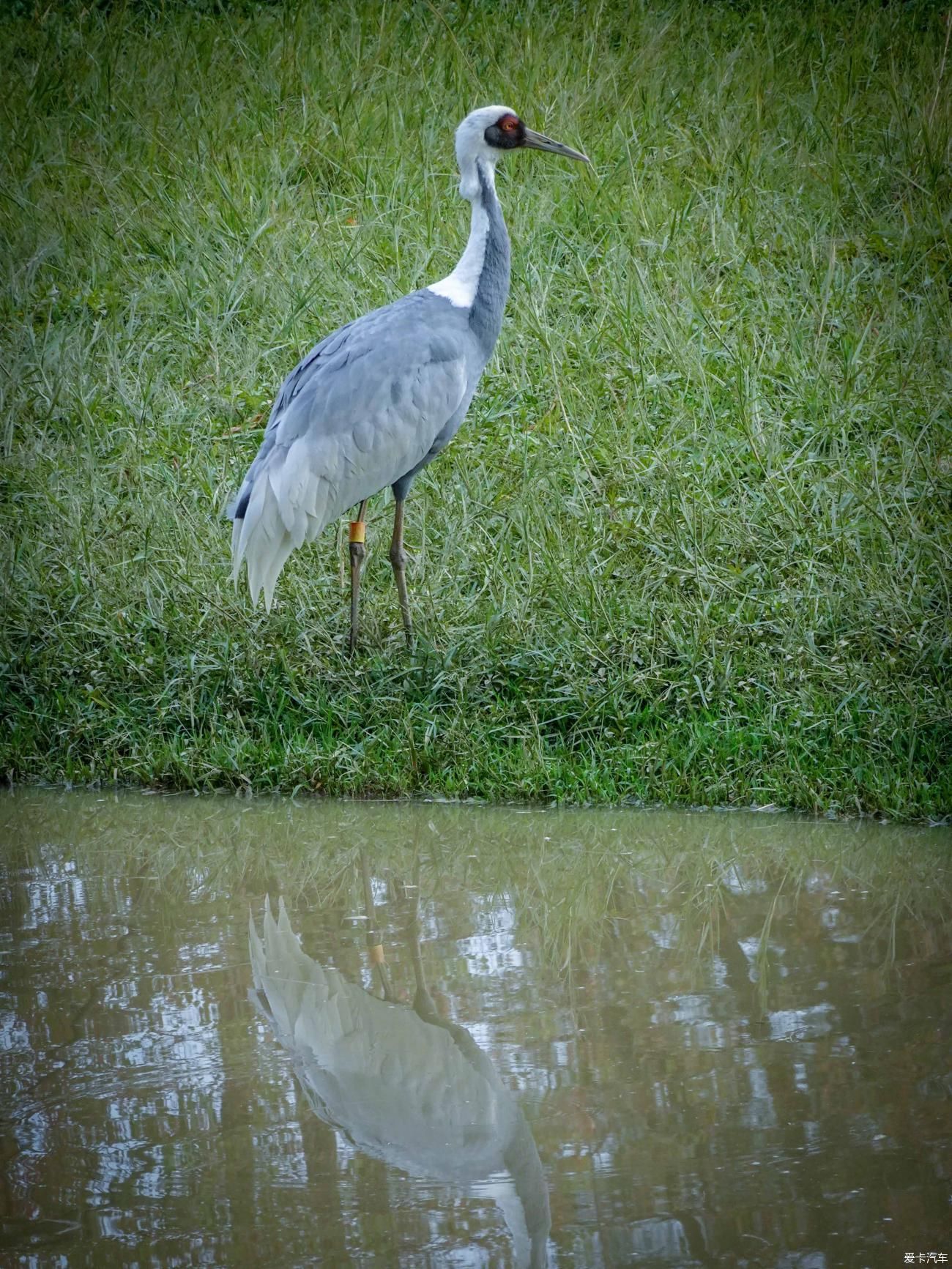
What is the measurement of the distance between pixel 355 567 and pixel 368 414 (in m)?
0.57

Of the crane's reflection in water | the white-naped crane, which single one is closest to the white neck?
the white-naped crane

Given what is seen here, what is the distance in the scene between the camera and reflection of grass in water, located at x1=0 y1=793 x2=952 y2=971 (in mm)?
3650

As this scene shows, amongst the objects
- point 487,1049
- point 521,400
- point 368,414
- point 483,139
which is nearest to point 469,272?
point 483,139

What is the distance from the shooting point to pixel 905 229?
26.1 ft

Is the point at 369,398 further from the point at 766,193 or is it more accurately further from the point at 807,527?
the point at 766,193

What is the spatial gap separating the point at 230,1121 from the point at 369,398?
3629mm

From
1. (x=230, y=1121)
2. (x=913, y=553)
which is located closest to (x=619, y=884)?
(x=230, y=1121)

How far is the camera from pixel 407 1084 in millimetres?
2760

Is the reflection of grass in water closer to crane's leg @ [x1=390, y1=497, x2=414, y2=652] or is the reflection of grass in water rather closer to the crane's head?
crane's leg @ [x1=390, y1=497, x2=414, y2=652]

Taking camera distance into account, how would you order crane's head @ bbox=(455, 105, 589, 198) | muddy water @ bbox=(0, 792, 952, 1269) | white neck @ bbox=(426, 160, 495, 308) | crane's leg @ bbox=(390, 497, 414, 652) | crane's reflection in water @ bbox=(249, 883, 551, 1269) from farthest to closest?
crane's head @ bbox=(455, 105, 589, 198) < white neck @ bbox=(426, 160, 495, 308) < crane's leg @ bbox=(390, 497, 414, 652) < crane's reflection in water @ bbox=(249, 883, 551, 1269) < muddy water @ bbox=(0, 792, 952, 1269)

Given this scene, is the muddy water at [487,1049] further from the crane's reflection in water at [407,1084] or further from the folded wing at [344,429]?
the folded wing at [344,429]

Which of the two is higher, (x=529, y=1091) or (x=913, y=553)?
(x=913, y=553)

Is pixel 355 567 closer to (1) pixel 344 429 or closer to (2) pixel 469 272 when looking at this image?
(1) pixel 344 429

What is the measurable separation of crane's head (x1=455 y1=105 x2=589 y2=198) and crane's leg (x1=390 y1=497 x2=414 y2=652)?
4.31 feet
